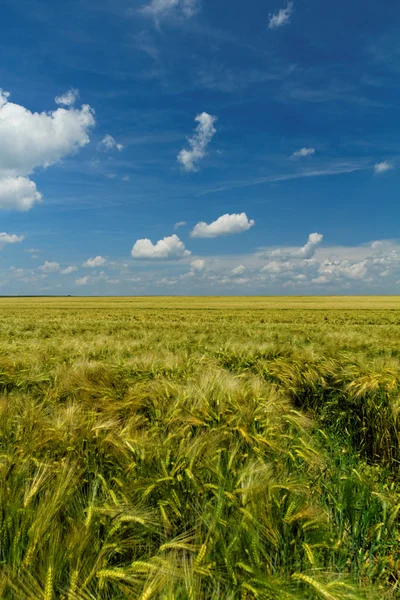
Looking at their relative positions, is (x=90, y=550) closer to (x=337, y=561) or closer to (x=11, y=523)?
(x=11, y=523)

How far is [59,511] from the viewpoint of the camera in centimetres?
175

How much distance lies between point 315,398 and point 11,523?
436 centimetres

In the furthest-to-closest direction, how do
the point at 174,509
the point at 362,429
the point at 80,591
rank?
the point at 362,429 < the point at 174,509 < the point at 80,591

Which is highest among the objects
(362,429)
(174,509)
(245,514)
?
(245,514)

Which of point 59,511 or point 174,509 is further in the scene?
point 174,509

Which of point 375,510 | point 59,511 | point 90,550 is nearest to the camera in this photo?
point 90,550

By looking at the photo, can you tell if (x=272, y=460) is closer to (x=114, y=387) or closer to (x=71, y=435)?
(x=71, y=435)

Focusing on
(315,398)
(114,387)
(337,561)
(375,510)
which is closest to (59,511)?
(337,561)

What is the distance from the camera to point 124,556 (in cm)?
172

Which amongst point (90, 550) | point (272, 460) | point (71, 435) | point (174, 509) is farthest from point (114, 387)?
point (90, 550)

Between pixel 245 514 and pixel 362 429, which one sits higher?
pixel 245 514

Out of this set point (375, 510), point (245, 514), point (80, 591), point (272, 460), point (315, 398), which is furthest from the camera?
point (315, 398)

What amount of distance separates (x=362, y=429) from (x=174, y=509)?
3138 mm

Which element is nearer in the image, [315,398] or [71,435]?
[71,435]
